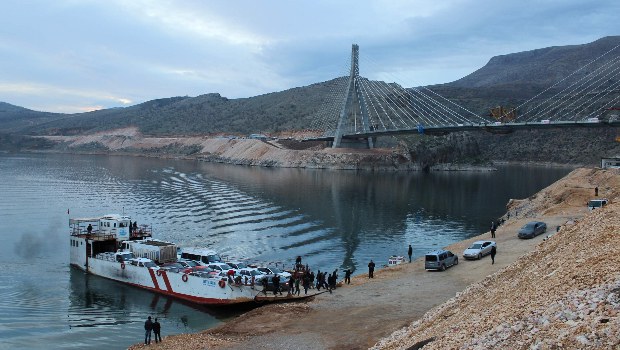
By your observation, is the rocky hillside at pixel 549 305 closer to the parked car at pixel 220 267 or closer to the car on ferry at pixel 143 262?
the parked car at pixel 220 267

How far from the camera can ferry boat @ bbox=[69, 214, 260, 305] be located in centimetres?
2623

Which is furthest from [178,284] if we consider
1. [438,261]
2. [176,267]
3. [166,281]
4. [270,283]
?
[438,261]

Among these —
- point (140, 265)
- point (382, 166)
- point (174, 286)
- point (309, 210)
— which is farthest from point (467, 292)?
point (382, 166)

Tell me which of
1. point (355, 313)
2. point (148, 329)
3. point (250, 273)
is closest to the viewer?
point (148, 329)

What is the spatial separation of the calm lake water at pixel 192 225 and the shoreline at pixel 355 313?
360 centimetres

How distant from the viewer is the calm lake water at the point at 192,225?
1001 inches


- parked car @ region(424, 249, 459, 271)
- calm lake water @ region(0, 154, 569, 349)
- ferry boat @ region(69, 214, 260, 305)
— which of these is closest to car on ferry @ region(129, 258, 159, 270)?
ferry boat @ region(69, 214, 260, 305)

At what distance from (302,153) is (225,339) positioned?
358 ft

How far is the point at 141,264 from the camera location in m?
30.3

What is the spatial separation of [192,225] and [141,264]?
1773cm

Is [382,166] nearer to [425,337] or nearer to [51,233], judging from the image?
[51,233]

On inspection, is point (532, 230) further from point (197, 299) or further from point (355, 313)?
point (197, 299)

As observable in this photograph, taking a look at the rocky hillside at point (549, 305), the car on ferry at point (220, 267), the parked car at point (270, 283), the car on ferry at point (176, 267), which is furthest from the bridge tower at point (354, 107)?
the rocky hillside at point (549, 305)

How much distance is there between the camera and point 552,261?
14.8 metres
